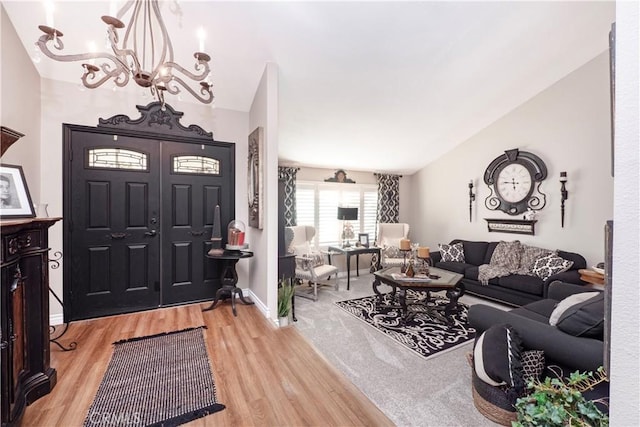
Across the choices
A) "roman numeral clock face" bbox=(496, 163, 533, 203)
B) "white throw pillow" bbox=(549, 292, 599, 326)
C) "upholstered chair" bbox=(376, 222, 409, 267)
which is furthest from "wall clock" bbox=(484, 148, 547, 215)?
"white throw pillow" bbox=(549, 292, 599, 326)

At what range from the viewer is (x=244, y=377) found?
209 centimetres

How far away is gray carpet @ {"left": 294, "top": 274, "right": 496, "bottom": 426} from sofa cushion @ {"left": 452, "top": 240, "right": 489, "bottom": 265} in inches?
90.5

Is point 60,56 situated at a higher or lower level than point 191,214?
higher

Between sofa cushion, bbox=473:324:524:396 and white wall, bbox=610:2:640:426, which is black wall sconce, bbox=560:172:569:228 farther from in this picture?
white wall, bbox=610:2:640:426

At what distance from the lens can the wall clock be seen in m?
4.33

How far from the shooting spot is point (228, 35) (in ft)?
8.93

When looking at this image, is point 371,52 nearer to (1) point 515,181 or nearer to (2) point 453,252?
(1) point 515,181

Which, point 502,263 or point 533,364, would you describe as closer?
point 533,364

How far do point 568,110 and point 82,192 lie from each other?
634cm

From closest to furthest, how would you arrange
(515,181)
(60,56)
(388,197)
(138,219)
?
(60,56) < (138,219) < (515,181) < (388,197)

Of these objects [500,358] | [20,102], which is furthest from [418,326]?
[20,102]

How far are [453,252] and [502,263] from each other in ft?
2.52

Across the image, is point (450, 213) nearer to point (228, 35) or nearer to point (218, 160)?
point (218, 160)

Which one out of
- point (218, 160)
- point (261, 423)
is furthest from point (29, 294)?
point (218, 160)
